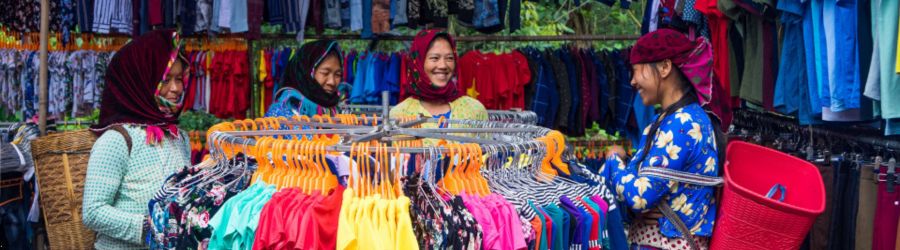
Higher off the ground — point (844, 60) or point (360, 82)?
point (844, 60)

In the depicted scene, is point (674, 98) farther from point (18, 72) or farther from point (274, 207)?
point (18, 72)

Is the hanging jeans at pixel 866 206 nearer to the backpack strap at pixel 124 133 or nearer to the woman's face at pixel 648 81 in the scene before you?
the woman's face at pixel 648 81

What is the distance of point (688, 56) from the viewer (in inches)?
134

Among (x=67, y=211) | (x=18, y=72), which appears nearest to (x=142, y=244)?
(x=67, y=211)

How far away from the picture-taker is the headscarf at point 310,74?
4.49 meters

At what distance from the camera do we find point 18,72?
729cm

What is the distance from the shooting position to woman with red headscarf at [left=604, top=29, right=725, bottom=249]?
3291mm

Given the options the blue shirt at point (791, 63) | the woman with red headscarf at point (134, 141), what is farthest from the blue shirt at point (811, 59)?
the woman with red headscarf at point (134, 141)

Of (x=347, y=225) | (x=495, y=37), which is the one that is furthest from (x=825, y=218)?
(x=495, y=37)

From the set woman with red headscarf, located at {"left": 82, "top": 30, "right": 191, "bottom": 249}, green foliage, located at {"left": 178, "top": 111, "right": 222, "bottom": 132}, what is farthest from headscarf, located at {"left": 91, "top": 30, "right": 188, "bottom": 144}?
green foliage, located at {"left": 178, "top": 111, "right": 222, "bottom": 132}

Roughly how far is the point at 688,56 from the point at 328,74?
81.6 inches

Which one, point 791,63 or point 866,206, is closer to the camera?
point 866,206

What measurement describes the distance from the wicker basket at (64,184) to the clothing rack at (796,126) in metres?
3.67

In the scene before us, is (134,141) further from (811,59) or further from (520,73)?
(520,73)
